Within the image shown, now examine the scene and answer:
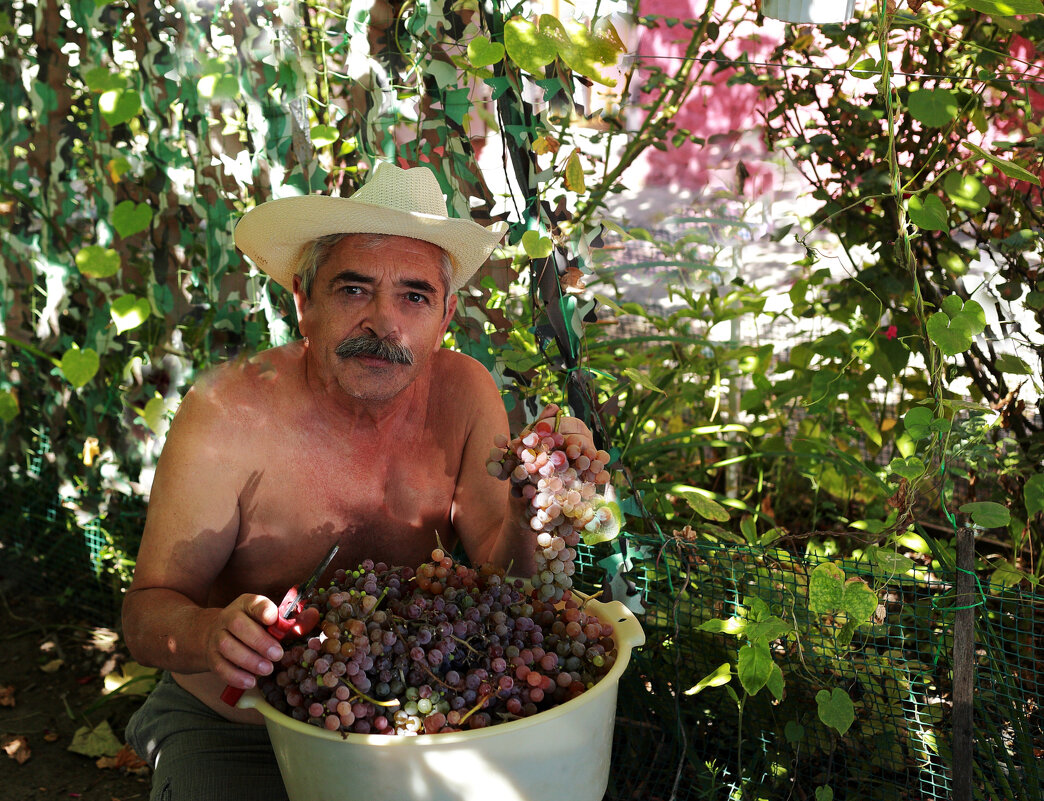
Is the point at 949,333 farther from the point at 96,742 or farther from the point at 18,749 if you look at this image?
the point at 18,749

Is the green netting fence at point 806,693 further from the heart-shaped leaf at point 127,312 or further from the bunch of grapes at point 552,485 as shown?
the heart-shaped leaf at point 127,312

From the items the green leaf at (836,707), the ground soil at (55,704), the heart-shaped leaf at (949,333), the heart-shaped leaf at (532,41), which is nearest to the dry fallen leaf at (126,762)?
the ground soil at (55,704)

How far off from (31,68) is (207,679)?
2088 mm

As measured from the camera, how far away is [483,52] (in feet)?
5.53

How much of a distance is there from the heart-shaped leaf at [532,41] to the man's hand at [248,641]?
0.96 metres

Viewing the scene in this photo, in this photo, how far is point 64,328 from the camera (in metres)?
3.15

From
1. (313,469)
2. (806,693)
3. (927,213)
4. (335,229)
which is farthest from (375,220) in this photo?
(806,693)

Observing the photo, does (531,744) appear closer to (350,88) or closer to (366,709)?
(366,709)

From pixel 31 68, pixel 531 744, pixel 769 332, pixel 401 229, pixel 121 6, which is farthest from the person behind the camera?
pixel 769 332


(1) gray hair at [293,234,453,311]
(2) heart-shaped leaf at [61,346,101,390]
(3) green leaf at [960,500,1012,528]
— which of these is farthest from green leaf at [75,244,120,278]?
(3) green leaf at [960,500,1012,528]

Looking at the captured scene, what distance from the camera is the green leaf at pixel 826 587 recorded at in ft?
5.31

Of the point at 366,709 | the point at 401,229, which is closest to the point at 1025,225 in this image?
the point at 401,229

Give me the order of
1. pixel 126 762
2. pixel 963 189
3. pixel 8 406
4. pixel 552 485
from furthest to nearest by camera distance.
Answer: pixel 8 406 < pixel 126 762 < pixel 963 189 < pixel 552 485

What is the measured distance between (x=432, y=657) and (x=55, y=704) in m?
1.89
